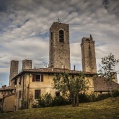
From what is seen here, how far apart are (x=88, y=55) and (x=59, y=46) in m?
13.9

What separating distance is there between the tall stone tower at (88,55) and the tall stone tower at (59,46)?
35.1 feet

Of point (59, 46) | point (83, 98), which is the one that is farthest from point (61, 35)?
point (83, 98)

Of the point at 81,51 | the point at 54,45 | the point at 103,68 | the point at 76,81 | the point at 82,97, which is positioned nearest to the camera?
the point at 76,81

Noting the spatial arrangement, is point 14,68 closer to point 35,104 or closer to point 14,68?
point 14,68

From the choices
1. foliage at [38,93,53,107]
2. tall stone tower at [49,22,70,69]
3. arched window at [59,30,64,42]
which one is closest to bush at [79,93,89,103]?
foliage at [38,93,53,107]

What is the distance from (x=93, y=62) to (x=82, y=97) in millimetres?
27710

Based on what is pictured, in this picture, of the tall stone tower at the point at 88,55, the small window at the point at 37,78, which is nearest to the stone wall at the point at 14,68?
the tall stone tower at the point at 88,55

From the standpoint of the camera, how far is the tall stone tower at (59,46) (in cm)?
4406

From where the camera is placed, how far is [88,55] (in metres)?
55.8

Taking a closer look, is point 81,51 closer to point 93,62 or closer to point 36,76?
point 93,62

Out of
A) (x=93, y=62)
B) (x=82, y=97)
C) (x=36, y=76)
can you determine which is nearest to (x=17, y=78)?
(x=36, y=76)

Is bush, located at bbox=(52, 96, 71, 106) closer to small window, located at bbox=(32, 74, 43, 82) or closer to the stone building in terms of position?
the stone building

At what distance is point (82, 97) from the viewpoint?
2878 centimetres

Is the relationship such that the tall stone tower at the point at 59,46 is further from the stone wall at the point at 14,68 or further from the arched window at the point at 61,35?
the stone wall at the point at 14,68
